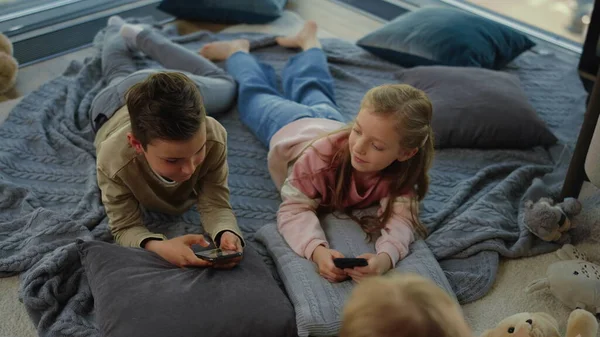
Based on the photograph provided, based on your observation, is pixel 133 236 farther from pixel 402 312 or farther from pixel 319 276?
pixel 402 312

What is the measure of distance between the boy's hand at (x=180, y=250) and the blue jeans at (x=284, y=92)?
0.47 meters

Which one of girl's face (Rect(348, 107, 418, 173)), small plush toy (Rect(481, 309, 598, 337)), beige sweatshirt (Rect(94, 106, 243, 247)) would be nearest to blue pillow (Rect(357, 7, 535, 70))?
girl's face (Rect(348, 107, 418, 173))

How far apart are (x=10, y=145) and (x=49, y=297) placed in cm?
59

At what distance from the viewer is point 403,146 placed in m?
1.34

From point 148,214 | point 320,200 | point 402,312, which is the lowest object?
point 148,214

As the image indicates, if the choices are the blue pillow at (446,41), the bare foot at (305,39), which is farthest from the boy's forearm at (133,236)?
the blue pillow at (446,41)

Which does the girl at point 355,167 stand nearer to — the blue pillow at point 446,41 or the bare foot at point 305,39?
the bare foot at point 305,39

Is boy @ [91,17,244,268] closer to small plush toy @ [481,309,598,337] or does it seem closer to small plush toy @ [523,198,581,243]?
small plush toy @ [481,309,598,337]

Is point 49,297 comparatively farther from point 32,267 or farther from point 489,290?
point 489,290

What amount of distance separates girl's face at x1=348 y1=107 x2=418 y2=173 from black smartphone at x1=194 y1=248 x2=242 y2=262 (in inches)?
12.3

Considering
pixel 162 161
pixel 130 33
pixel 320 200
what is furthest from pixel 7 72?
pixel 320 200

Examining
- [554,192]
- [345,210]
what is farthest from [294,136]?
[554,192]

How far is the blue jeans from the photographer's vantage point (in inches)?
69.0

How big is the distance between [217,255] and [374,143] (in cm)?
39
